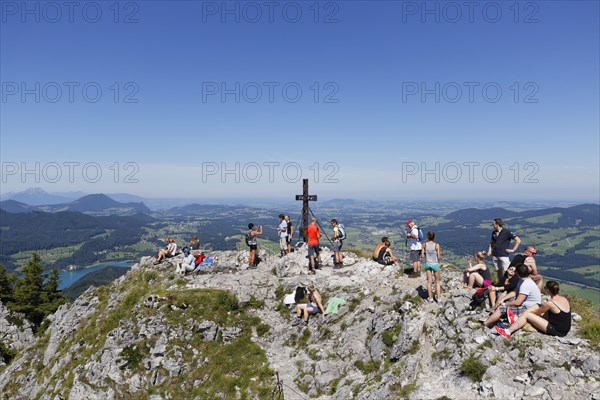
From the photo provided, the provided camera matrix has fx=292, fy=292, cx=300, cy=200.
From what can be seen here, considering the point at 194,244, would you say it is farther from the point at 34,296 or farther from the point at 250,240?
the point at 34,296

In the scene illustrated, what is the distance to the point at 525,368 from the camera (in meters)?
8.98

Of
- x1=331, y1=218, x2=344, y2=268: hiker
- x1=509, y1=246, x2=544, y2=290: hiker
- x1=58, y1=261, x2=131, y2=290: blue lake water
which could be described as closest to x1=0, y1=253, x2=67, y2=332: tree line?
x1=331, y1=218, x2=344, y2=268: hiker

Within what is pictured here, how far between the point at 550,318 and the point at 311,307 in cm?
1068

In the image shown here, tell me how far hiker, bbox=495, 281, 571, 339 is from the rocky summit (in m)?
0.31

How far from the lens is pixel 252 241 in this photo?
72.0 ft

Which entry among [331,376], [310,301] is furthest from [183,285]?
[331,376]

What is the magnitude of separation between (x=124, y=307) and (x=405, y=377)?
18747 mm

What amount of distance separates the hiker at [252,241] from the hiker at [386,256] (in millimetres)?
8625

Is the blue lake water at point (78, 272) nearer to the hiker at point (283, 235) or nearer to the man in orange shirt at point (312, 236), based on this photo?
the hiker at point (283, 235)

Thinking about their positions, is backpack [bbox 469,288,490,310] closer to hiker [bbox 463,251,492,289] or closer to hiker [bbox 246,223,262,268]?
hiker [bbox 463,251,492,289]

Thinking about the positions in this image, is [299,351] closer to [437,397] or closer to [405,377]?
[405,377]

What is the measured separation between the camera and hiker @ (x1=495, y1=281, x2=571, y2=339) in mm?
9406

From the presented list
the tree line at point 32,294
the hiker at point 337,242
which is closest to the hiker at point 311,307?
the hiker at point 337,242

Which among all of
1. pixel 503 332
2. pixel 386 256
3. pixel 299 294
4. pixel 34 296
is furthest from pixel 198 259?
pixel 34 296
